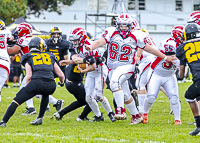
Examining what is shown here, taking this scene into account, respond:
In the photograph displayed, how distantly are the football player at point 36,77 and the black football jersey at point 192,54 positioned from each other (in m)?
2.07

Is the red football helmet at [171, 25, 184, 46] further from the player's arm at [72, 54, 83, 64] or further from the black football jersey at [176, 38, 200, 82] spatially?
the player's arm at [72, 54, 83, 64]

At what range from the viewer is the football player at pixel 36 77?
6309 millimetres

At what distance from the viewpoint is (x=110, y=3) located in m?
38.6

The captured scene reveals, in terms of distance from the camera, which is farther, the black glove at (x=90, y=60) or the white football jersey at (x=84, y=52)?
the white football jersey at (x=84, y=52)

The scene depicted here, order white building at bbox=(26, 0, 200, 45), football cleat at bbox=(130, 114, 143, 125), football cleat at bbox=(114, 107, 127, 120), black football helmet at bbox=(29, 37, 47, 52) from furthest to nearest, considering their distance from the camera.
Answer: white building at bbox=(26, 0, 200, 45) → football cleat at bbox=(130, 114, 143, 125) → black football helmet at bbox=(29, 37, 47, 52) → football cleat at bbox=(114, 107, 127, 120)

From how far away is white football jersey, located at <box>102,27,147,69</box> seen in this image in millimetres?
6648

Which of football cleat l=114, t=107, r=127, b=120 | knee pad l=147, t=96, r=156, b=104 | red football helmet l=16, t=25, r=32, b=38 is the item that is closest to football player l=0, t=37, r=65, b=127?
football cleat l=114, t=107, r=127, b=120

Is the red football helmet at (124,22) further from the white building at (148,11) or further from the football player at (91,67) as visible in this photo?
the white building at (148,11)

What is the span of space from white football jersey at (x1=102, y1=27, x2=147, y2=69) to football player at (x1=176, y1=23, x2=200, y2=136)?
1.27m

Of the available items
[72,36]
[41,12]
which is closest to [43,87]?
[72,36]

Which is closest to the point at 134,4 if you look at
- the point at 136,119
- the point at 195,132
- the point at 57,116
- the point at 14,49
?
the point at 14,49

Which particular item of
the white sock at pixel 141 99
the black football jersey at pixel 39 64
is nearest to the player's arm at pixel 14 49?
the black football jersey at pixel 39 64

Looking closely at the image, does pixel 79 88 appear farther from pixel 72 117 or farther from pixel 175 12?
pixel 175 12

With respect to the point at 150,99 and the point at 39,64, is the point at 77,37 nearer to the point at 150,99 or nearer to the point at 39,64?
the point at 39,64
